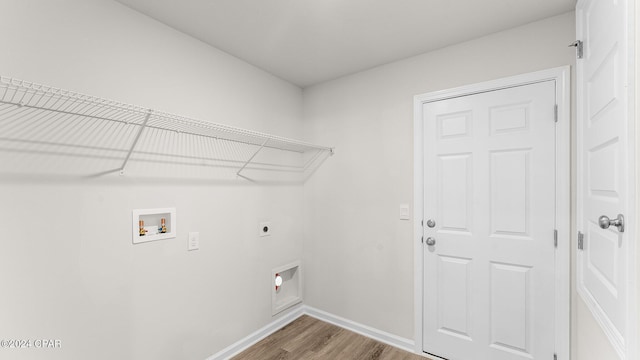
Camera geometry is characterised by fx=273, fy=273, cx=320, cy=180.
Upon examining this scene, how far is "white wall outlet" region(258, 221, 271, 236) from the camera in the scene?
96.5 inches

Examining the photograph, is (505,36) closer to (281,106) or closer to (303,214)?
(281,106)

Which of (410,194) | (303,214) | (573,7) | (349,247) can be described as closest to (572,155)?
(573,7)

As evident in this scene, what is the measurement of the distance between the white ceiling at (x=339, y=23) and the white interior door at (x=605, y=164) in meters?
0.43

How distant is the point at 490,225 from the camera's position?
193cm

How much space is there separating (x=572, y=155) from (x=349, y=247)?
69.5 inches

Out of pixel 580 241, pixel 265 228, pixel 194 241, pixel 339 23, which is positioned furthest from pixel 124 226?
pixel 580 241

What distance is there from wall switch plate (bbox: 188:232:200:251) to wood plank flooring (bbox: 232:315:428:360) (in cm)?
96

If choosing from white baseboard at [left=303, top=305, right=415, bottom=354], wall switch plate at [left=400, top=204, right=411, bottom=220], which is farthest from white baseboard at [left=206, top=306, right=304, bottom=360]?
wall switch plate at [left=400, top=204, right=411, bottom=220]

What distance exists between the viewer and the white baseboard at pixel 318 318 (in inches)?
85.4

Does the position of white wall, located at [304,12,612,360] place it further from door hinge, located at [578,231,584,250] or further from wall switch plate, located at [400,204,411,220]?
door hinge, located at [578,231,584,250]

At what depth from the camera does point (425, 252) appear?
7.18ft

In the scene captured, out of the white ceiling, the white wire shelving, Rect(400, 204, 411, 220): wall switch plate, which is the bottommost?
Rect(400, 204, 411, 220): wall switch plate

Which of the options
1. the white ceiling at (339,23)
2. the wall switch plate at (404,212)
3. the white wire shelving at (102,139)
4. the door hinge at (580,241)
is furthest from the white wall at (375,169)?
the door hinge at (580,241)

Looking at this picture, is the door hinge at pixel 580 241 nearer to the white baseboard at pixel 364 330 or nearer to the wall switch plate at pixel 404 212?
the wall switch plate at pixel 404 212
